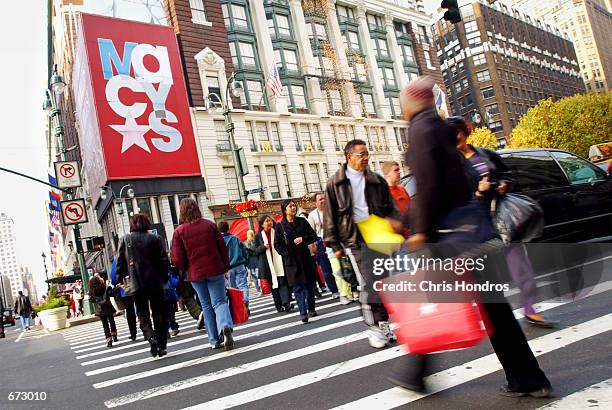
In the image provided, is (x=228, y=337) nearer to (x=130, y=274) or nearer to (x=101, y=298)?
(x=130, y=274)

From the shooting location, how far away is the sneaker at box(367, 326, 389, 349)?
18.0 ft

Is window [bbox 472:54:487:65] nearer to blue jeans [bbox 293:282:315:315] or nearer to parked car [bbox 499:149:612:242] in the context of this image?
parked car [bbox 499:149:612:242]

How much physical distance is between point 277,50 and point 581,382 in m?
42.2

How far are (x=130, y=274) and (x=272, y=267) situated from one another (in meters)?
4.01

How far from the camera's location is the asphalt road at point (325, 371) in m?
3.66

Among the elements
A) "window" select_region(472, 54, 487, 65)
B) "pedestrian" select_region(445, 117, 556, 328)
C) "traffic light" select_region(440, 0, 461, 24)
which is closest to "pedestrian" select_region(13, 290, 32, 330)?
"traffic light" select_region(440, 0, 461, 24)

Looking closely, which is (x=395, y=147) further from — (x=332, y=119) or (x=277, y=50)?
(x=277, y=50)

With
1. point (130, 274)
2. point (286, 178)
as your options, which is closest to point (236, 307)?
point (130, 274)

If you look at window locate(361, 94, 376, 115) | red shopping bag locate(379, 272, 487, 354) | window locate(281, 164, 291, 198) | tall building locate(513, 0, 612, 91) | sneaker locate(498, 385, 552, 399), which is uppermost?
tall building locate(513, 0, 612, 91)

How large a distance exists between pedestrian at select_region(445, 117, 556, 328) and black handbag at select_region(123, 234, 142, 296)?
183 inches

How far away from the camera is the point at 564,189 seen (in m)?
8.21

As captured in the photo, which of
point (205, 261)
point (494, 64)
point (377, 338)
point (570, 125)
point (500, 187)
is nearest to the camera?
point (500, 187)

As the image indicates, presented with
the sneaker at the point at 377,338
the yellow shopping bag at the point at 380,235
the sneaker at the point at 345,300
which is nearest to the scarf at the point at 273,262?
the sneaker at the point at 345,300

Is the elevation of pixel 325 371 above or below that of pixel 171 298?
below
